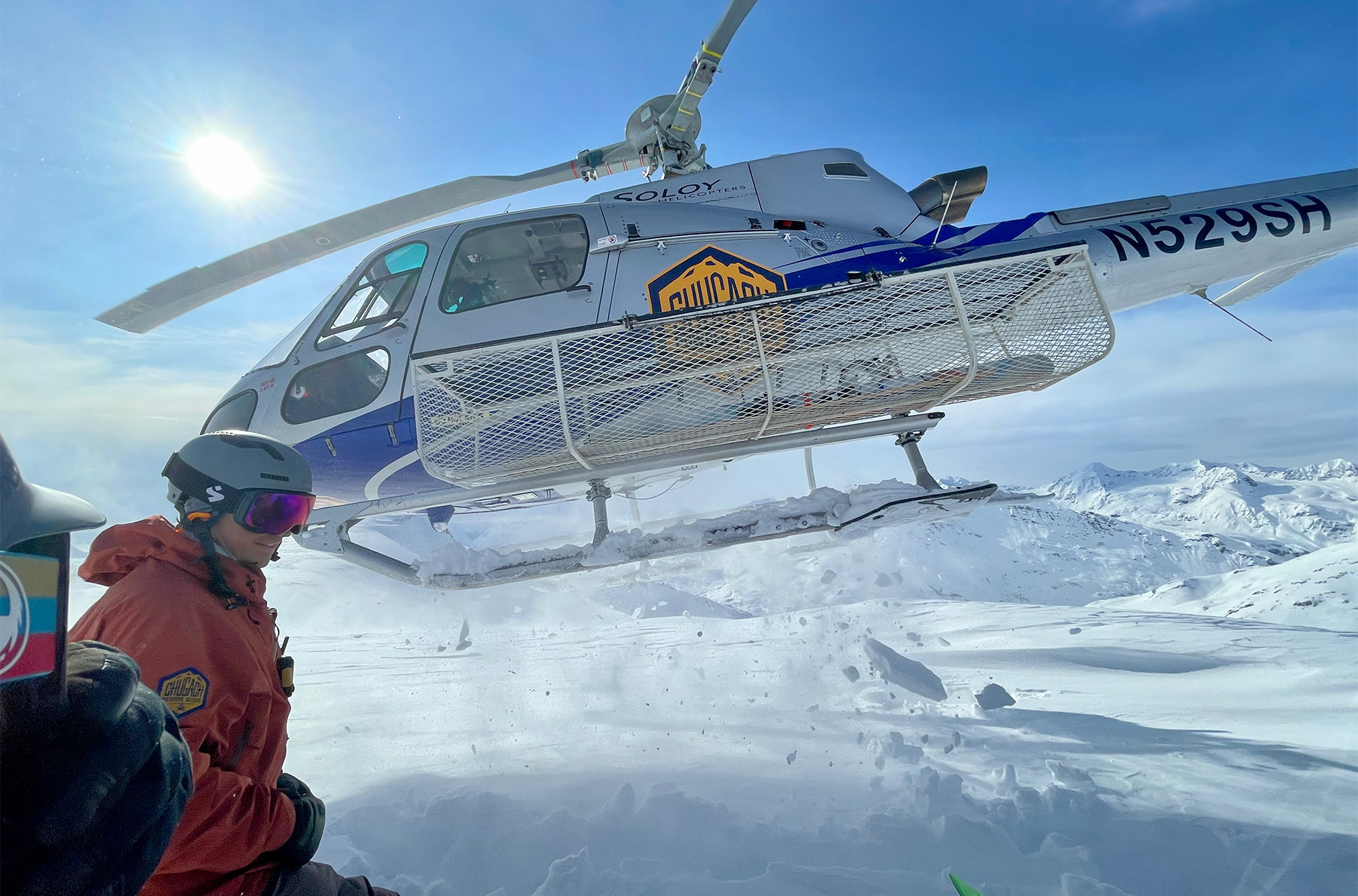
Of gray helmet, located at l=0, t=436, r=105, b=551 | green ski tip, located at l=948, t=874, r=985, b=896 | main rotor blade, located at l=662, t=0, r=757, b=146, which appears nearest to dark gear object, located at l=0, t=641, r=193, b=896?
gray helmet, located at l=0, t=436, r=105, b=551

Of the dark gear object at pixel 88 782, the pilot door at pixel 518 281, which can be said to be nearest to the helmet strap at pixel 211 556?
the dark gear object at pixel 88 782

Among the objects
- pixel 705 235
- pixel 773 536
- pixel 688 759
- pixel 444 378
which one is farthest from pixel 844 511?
pixel 444 378

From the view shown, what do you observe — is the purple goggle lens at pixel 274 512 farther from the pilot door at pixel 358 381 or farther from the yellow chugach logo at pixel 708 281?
the yellow chugach logo at pixel 708 281

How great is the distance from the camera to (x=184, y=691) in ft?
4.35

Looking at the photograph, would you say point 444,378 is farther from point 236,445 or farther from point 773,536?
point 773,536

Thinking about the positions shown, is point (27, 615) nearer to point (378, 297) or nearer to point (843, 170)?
point (378, 297)

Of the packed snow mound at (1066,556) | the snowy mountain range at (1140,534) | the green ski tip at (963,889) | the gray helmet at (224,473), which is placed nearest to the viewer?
the gray helmet at (224,473)

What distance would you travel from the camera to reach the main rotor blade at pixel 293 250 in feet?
13.4

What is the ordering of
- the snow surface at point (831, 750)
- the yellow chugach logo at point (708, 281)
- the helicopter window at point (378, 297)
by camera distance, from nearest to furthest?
1. the snow surface at point (831, 750)
2. the yellow chugach logo at point (708, 281)
3. the helicopter window at point (378, 297)

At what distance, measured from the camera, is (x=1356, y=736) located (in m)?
3.19

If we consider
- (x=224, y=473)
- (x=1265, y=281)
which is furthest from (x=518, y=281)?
(x=1265, y=281)

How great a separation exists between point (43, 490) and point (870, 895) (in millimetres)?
2631

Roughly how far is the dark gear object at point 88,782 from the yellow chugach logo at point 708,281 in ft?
10.7

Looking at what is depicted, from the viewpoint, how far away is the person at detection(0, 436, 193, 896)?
66cm
